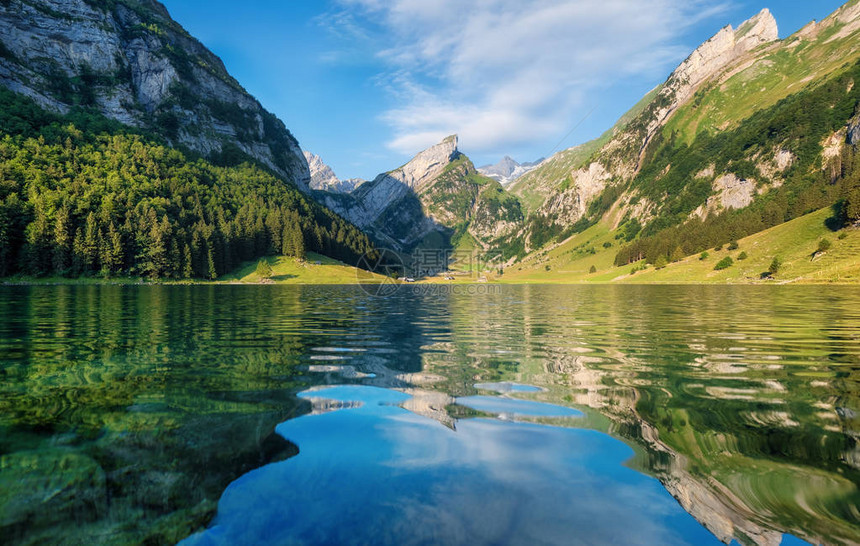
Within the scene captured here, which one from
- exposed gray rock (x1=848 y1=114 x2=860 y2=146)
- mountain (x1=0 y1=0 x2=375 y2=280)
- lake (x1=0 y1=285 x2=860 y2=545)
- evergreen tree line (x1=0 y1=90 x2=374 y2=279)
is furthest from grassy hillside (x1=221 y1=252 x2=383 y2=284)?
exposed gray rock (x1=848 y1=114 x2=860 y2=146)

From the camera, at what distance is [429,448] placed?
7113 millimetres

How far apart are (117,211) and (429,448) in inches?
6433

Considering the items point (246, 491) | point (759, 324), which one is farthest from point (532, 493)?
point (759, 324)

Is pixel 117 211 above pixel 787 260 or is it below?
above

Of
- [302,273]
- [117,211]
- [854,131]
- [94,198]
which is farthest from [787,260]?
[94,198]

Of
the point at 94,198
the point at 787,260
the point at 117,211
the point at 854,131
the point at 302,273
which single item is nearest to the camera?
the point at 787,260

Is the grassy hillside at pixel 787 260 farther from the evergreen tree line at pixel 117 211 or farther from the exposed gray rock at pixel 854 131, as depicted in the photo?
the evergreen tree line at pixel 117 211

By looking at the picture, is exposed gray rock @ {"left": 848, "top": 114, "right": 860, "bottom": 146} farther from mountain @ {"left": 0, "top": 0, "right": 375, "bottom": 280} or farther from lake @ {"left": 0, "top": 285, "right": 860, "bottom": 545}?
mountain @ {"left": 0, "top": 0, "right": 375, "bottom": 280}

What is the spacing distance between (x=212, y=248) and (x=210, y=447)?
152154 mm

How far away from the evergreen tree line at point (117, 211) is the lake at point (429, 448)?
128803 millimetres

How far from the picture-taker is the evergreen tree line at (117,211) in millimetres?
108625

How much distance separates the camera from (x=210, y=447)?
22.7ft

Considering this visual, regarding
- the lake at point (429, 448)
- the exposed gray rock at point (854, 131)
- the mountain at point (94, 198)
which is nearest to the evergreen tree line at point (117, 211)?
the mountain at point (94, 198)

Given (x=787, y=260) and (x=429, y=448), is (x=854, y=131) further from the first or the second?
(x=429, y=448)
